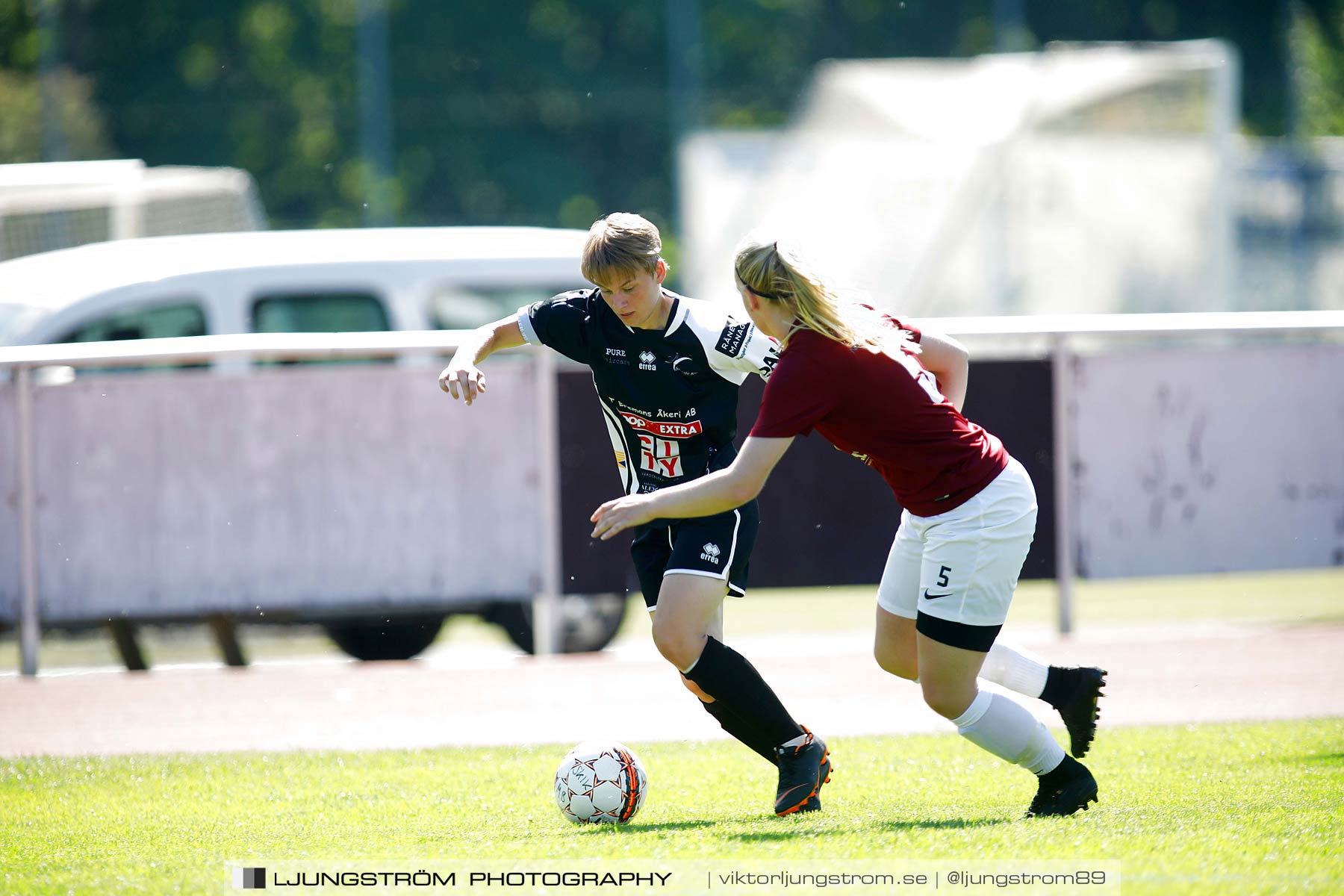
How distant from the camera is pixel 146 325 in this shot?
398 inches

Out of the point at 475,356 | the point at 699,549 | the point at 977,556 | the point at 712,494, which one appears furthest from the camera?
the point at 475,356

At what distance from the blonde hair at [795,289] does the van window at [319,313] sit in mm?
6107

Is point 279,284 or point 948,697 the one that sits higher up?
point 279,284

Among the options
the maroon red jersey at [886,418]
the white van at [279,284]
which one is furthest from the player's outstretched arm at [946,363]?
the white van at [279,284]

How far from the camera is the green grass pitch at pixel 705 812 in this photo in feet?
15.2

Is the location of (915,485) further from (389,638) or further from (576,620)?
(389,638)

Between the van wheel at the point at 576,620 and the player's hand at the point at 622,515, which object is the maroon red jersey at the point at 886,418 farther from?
the van wheel at the point at 576,620

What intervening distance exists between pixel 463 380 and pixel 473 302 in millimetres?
5433

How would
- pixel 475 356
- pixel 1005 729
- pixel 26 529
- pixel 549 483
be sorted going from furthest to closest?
pixel 549 483, pixel 26 529, pixel 475 356, pixel 1005 729

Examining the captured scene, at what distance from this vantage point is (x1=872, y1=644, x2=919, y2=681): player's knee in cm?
529

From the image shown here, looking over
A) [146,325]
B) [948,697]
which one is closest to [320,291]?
[146,325]

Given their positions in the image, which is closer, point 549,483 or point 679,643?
point 679,643

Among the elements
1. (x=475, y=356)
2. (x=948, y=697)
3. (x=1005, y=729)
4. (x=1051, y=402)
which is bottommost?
(x=1005, y=729)

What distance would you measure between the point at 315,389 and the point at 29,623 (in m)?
2.12
